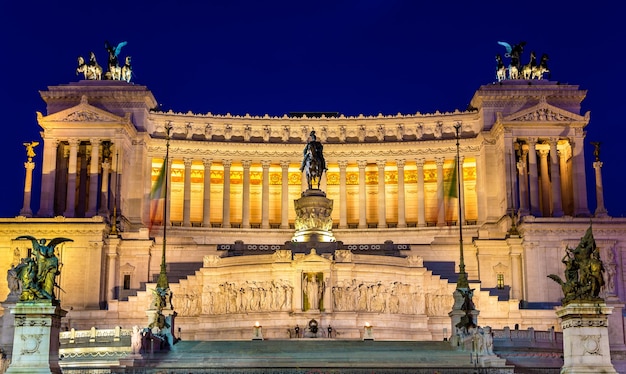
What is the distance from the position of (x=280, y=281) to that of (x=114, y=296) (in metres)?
19.4

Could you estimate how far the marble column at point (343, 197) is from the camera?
323ft

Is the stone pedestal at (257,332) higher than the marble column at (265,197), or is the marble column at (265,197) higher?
the marble column at (265,197)

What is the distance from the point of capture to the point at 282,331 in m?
61.9

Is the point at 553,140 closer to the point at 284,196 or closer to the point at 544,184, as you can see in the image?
the point at 544,184

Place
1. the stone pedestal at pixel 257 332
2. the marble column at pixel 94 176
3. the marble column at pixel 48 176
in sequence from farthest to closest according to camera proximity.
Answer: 1. the marble column at pixel 48 176
2. the marble column at pixel 94 176
3. the stone pedestal at pixel 257 332

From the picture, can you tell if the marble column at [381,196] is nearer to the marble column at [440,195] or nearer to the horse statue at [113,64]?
the marble column at [440,195]

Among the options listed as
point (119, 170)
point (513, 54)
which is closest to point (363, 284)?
point (119, 170)

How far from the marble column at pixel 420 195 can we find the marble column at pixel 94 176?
32.6 metres

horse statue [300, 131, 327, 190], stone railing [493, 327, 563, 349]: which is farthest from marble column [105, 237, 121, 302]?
stone railing [493, 327, 563, 349]

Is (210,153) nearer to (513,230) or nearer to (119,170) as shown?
(119,170)

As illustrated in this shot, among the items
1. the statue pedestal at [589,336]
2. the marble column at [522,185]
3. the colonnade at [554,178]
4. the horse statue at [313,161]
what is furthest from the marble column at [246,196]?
the statue pedestal at [589,336]

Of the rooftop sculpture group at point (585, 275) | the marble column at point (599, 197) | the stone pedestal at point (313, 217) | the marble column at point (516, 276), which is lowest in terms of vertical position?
the rooftop sculpture group at point (585, 275)

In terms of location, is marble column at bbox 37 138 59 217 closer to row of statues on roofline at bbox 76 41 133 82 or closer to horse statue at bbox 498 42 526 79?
row of statues on roofline at bbox 76 41 133 82

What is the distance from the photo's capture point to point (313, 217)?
70312 millimetres
